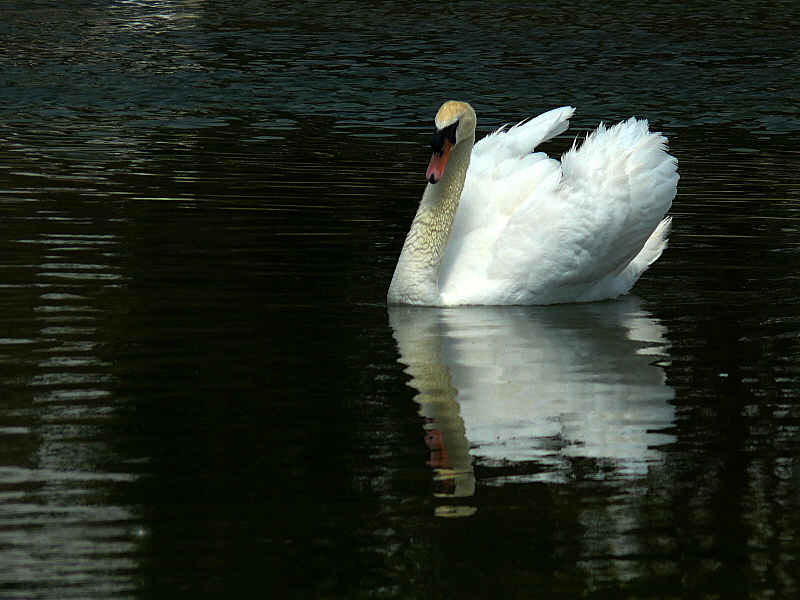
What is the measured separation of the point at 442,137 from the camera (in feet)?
28.5

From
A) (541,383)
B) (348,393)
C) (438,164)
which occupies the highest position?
(438,164)

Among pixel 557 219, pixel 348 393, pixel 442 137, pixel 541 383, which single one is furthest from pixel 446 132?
pixel 348 393

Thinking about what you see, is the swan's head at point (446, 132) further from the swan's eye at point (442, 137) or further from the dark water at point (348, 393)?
the dark water at point (348, 393)

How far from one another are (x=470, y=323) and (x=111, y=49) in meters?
15.8

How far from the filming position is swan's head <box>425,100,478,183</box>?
8.59m

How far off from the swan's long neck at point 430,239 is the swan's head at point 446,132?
13 cm

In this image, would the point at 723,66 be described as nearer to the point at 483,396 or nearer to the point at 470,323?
the point at 470,323

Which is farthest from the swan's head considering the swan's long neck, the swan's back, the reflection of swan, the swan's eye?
the reflection of swan

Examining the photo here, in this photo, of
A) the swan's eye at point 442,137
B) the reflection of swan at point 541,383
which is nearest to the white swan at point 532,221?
the swan's eye at point 442,137

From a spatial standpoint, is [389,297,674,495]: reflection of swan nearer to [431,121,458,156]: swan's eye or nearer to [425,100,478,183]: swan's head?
[425,100,478,183]: swan's head

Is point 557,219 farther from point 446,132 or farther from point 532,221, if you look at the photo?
point 446,132

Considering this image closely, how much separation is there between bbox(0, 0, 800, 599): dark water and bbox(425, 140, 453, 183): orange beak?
803 millimetres

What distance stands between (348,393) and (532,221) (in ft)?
8.06

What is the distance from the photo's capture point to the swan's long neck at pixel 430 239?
869 cm
